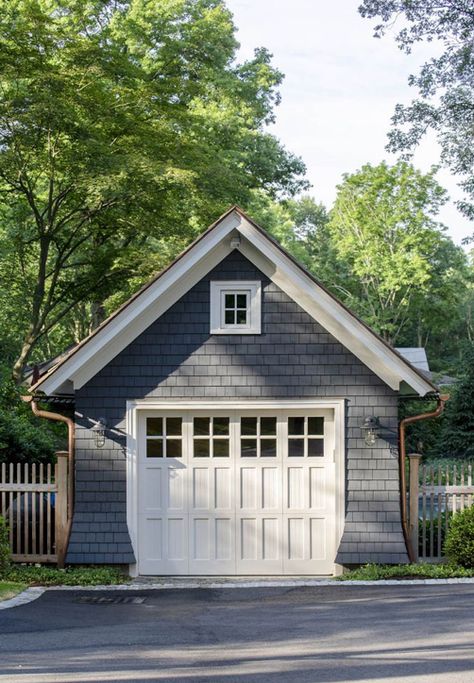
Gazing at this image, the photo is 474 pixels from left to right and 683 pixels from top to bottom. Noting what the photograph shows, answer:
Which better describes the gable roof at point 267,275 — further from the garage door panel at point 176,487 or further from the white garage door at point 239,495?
the garage door panel at point 176,487

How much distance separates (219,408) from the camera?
13.7m

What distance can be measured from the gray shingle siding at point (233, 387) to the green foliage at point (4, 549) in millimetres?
953

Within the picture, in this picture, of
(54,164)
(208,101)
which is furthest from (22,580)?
(208,101)

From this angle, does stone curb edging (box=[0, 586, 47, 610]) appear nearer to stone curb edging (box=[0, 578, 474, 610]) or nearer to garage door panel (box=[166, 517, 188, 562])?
stone curb edging (box=[0, 578, 474, 610])

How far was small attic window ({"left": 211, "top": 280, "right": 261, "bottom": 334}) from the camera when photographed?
13.6m

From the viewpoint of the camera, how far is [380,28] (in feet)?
90.0

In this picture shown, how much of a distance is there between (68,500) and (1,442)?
484 centimetres

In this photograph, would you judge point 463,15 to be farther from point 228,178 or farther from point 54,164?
point 54,164

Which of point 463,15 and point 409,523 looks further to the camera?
point 463,15

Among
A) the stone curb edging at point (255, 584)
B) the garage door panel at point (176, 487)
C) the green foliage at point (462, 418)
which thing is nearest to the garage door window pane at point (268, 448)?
the garage door panel at point (176, 487)

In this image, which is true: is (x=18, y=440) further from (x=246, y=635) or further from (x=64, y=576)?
(x=246, y=635)

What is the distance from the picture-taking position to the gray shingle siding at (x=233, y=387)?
13570 mm

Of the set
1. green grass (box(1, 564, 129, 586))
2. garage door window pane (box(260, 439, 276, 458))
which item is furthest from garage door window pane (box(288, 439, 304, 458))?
green grass (box(1, 564, 129, 586))

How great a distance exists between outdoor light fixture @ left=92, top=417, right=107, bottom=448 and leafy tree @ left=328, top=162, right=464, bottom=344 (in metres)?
34.1
